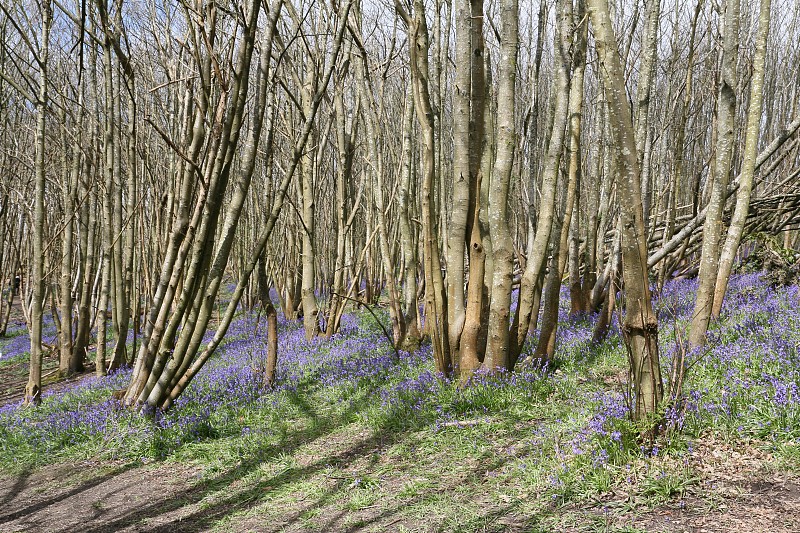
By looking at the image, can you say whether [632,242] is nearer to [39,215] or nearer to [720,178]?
[720,178]

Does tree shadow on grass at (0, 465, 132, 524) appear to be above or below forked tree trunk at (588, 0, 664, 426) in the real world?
below

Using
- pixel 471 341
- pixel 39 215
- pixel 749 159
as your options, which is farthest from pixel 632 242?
pixel 39 215

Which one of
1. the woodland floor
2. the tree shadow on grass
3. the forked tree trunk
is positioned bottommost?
the tree shadow on grass

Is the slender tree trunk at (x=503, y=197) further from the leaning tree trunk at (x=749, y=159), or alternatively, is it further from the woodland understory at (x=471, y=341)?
the leaning tree trunk at (x=749, y=159)

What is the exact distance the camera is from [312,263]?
10.1 meters

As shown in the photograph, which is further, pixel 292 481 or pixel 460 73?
pixel 460 73

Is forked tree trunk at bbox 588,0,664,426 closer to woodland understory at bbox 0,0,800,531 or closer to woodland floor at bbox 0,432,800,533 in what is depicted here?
woodland understory at bbox 0,0,800,531

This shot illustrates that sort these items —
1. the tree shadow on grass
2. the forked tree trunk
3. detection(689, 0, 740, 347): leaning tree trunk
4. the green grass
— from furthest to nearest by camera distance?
detection(689, 0, 740, 347): leaning tree trunk, the tree shadow on grass, the forked tree trunk, the green grass

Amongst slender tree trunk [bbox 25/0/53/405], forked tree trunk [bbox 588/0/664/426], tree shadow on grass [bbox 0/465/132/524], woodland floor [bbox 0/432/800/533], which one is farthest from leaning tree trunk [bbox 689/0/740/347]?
slender tree trunk [bbox 25/0/53/405]

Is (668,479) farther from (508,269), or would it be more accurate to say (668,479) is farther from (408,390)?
(408,390)

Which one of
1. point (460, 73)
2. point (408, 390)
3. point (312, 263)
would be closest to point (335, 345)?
point (312, 263)

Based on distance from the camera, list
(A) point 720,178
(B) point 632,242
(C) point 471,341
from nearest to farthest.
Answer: (B) point 632,242 → (A) point 720,178 → (C) point 471,341

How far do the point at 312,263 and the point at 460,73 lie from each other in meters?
5.08

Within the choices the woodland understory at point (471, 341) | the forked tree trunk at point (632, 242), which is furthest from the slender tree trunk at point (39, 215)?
the forked tree trunk at point (632, 242)
